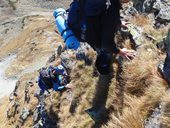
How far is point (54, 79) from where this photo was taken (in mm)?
16688

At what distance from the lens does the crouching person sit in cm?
1563

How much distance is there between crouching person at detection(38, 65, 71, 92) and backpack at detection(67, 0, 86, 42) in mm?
5317

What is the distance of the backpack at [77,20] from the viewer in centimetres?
952

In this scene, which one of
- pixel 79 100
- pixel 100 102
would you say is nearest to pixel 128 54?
pixel 100 102

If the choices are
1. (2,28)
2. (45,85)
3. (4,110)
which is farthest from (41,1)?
(45,85)

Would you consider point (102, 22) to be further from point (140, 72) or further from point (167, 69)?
→ point (167, 69)

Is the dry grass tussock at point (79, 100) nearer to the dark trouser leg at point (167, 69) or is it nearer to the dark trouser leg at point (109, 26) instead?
the dark trouser leg at point (109, 26)

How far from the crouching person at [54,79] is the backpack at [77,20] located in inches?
209

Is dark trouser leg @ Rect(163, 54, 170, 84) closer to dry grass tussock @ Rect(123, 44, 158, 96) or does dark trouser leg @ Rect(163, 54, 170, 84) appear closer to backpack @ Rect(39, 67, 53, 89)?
dry grass tussock @ Rect(123, 44, 158, 96)

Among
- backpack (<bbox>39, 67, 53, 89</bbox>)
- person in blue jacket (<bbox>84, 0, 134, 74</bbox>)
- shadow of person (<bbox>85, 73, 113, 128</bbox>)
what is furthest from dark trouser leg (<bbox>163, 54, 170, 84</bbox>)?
backpack (<bbox>39, 67, 53, 89</bbox>)

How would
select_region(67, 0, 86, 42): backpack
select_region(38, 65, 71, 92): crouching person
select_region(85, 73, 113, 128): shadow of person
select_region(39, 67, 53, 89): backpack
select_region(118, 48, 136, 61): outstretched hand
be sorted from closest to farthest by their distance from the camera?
select_region(67, 0, 86, 42): backpack < select_region(85, 73, 113, 128): shadow of person < select_region(118, 48, 136, 61): outstretched hand < select_region(38, 65, 71, 92): crouching person < select_region(39, 67, 53, 89): backpack

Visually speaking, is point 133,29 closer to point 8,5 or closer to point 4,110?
point 4,110

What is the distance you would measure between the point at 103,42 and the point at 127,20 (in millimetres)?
4021

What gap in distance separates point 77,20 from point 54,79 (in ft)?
23.3
